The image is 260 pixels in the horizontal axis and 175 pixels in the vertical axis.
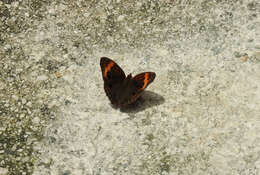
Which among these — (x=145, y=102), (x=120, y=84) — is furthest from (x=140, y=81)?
(x=145, y=102)

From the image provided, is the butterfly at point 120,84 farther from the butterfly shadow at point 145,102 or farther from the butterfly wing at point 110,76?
the butterfly shadow at point 145,102

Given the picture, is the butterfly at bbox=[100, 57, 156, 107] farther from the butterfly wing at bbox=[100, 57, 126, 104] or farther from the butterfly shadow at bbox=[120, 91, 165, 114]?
the butterfly shadow at bbox=[120, 91, 165, 114]

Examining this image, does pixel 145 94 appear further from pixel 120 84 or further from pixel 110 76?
pixel 110 76

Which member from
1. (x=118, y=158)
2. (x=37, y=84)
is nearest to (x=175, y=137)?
(x=118, y=158)

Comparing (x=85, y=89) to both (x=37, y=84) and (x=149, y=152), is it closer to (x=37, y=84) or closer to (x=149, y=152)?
(x=37, y=84)

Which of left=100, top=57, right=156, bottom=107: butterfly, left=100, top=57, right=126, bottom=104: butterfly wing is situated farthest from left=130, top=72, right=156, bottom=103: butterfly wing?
left=100, top=57, right=126, bottom=104: butterfly wing

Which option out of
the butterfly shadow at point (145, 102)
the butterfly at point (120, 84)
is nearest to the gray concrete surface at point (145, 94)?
the butterfly shadow at point (145, 102)
